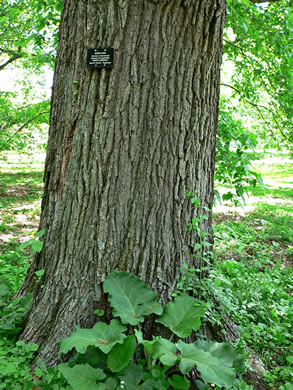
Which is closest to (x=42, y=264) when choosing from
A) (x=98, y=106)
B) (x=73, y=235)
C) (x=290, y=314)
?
(x=73, y=235)

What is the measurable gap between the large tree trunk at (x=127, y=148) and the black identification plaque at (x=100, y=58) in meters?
0.04

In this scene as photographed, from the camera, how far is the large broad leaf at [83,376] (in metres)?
1.96

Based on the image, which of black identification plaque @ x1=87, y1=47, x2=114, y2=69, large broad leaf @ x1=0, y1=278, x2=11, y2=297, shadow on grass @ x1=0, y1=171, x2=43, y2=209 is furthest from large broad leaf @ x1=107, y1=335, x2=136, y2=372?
shadow on grass @ x1=0, y1=171, x2=43, y2=209

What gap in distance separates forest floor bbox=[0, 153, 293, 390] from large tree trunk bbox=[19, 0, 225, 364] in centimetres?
65

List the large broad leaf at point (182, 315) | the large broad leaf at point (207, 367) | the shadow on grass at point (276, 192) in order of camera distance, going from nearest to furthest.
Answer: the large broad leaf at point (207, 367) → the large broad leaf at point (182, 315) → the shadow on grass at point (276, 192)

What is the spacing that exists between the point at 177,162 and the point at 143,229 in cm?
53

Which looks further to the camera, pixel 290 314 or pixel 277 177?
→ pixel 277 177

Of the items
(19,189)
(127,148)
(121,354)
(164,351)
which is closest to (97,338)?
(121,354)

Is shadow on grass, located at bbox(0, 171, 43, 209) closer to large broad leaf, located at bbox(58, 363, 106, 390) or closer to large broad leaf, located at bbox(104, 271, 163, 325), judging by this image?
large broad leaf, located at bbox(104, 271, 163, 325)

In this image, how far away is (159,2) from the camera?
7.59 feet

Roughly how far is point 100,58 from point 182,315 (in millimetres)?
1814

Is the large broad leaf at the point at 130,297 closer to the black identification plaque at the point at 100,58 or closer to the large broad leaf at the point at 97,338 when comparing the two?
the large broad leaf at the point at 97,338

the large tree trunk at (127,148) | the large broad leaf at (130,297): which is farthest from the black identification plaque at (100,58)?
the large broad leaf at (130,297)

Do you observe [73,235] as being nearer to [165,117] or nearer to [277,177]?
[165,117]
